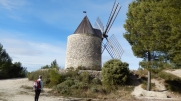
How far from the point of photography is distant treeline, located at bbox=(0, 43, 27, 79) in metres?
28.7

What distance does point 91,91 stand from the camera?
A: 50.8ft

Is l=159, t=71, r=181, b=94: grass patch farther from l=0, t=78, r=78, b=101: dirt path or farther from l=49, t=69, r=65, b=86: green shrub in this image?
l=0, t=78, r=78, b=101: dirt path

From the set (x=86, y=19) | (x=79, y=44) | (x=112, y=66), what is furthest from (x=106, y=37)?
(x=112, y=66)

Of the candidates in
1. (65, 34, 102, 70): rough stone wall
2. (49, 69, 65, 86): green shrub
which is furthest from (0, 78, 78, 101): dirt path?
(65, 34, 102, 70): rough stone wall

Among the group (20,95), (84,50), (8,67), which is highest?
(84,50)

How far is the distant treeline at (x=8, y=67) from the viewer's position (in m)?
28.7

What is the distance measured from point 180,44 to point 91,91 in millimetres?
7582

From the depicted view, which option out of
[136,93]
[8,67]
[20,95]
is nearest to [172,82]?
[136,93]

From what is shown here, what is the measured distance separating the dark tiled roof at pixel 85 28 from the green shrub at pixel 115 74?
6.08 m

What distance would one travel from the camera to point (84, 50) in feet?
72.2

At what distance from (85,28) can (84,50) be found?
3030mm

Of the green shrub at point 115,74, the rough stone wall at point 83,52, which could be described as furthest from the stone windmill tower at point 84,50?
the green shrub at point 115,74

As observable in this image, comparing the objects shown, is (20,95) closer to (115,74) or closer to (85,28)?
(115,74)

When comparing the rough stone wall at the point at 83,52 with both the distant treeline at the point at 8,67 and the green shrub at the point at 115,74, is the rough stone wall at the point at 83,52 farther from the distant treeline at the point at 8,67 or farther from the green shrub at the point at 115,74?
the distant treeline at the point at 8,67
